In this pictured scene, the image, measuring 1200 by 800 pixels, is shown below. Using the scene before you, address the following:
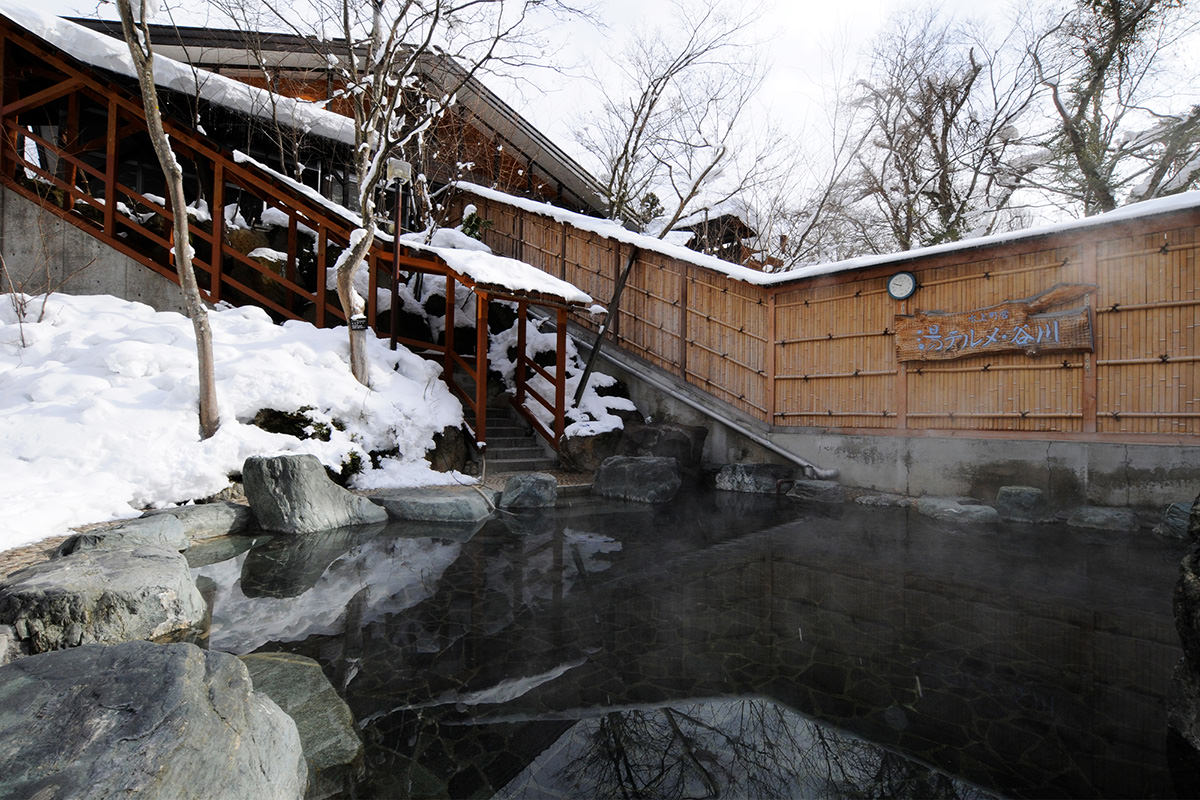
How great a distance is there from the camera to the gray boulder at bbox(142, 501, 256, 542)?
20.4ft

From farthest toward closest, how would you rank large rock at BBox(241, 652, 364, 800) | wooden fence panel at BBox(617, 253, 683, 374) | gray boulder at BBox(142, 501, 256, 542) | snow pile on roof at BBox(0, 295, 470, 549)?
wooden fence panel at BBox(617, 253, 683, 374) → snow pile on roof at BBox(0, 295, 470, 549) → gray boulder at BBox(142, 501, 256, 542) → large rock at BBox(241, 652, 364, 800)

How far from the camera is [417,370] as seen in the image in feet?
36.3

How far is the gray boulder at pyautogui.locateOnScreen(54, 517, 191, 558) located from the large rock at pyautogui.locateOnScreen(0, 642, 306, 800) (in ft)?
9.16

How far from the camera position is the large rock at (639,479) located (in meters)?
9.34

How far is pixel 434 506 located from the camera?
7582mm

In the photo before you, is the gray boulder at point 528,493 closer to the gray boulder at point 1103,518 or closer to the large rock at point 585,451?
the large rock at point 585,451

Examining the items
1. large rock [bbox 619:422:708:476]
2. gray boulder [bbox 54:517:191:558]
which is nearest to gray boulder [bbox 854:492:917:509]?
large rock [bbox 619:422:708:476]

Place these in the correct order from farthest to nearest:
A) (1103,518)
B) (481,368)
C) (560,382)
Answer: (560,382), (481,368), (1103,518)

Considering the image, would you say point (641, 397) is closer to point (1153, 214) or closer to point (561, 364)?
point (561, 364)

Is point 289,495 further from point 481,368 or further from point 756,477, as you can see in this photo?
point 756,477

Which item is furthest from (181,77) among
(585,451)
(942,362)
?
(942,362)

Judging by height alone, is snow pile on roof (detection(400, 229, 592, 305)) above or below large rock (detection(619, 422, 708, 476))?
above

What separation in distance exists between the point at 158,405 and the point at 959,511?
11.2 m

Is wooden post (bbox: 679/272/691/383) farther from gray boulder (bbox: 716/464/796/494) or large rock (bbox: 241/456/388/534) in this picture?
large rock (bbox: 241/456/388/534)
